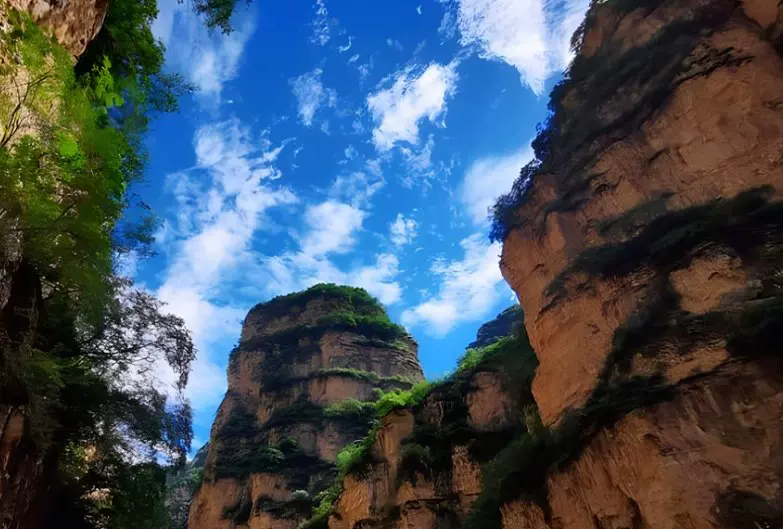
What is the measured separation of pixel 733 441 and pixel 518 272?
12051 mm

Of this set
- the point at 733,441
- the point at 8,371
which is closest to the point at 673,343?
the point at 733,441

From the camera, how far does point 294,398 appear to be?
43.6m

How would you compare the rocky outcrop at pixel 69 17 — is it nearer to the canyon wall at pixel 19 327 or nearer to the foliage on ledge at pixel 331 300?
the canyon wall at pixel 19 327

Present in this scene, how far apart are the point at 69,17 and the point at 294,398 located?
37.9 m

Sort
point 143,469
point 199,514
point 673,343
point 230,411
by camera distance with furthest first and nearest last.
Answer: point 230,411 < point 199,514 < point 143,469 < point 673,343

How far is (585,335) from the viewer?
15492mm

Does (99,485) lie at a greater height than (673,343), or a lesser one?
lesser

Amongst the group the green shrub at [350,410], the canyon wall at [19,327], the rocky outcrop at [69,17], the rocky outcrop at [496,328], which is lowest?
the canyon wall at [19,327]

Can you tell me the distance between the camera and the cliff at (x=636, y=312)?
398 inches

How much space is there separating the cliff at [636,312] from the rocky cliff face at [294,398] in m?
13.9

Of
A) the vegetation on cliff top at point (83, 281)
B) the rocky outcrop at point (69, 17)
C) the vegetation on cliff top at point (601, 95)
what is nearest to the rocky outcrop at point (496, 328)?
the vegetation on cliff top at point (601, 95)

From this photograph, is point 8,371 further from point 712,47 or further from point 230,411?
point 230,411

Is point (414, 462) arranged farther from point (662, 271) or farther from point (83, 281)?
point (83, 281)

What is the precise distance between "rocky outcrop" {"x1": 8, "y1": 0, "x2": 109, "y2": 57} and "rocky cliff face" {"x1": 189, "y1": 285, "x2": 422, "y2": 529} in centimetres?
3217
